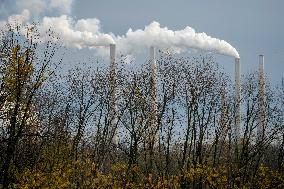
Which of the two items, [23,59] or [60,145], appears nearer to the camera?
[23,59]

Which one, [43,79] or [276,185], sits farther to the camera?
[276,185]

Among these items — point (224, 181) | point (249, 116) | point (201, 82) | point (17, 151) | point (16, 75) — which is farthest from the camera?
point (201, 82)

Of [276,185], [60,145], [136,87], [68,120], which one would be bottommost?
[276,185]

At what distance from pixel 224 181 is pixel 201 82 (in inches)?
615

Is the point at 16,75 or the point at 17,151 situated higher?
the point at 16,75

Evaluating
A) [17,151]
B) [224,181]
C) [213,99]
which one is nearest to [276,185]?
[224,181]

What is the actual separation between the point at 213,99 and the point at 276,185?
15.5 m

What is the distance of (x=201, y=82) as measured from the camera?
45906mm

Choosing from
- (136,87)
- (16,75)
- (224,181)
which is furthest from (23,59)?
(136,87)

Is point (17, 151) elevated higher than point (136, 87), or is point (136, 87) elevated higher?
point (136, 87)

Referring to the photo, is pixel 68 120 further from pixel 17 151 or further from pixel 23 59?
pixel 23 59

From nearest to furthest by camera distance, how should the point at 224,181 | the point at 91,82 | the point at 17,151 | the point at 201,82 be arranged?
the point at 224,181, the point at 17,151, the point at 201,82, the point at 91,82

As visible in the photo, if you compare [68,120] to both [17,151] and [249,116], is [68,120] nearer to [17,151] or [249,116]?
[17,151]

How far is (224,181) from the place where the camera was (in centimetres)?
3228
